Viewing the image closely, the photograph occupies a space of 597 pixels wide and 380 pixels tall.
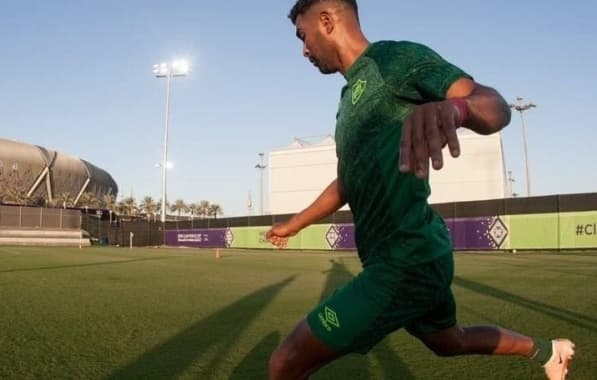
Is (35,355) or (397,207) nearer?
(397,207)

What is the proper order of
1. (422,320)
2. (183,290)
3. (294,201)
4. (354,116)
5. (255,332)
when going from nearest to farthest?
(354,116) < (422,320) < (255,332) < (183,290) < (294,201)

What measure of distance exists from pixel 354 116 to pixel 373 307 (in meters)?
0.82

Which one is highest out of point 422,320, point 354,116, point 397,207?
point 354,116

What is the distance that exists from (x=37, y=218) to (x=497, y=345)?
55722 millimetres

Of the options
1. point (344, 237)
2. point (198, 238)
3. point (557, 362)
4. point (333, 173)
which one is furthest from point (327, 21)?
point (333, 173)

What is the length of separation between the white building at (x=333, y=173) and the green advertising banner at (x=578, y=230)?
86.6 ft

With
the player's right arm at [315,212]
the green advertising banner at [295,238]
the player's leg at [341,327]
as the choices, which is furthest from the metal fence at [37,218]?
the player's leg at [341,327]

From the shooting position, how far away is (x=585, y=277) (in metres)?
13.3

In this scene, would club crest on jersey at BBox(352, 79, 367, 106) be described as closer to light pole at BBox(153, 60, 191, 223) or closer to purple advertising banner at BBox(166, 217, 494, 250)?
purple advertising banner at BBox(166, 217, 494, 250)

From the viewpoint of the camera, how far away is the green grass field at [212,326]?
14.9 ft

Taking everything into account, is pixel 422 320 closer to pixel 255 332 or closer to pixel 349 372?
pixel 349 372

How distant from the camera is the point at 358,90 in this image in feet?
8.00

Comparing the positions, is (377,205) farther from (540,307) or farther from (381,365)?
(540,307)

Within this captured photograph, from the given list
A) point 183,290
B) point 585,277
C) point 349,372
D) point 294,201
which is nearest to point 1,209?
point 294,201
